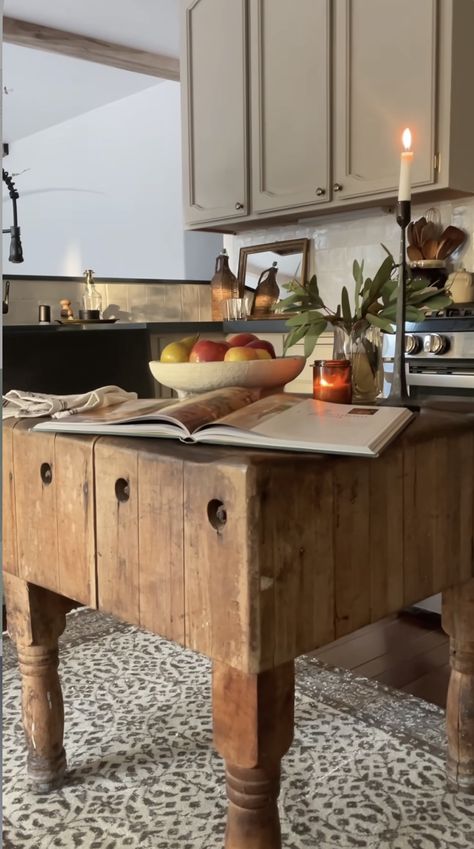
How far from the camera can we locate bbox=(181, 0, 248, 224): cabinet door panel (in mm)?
3617

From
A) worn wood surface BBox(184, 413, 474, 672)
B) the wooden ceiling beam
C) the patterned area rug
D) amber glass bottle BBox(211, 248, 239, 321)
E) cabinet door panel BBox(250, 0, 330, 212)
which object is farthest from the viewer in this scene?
the wooden ceiling beam

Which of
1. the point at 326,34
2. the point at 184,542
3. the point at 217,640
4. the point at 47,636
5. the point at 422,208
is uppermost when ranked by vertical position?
the point at 326,34

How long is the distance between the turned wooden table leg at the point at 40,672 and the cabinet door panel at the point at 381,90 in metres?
2.24

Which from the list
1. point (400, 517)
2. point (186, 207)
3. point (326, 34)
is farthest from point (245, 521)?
point (186, 207)

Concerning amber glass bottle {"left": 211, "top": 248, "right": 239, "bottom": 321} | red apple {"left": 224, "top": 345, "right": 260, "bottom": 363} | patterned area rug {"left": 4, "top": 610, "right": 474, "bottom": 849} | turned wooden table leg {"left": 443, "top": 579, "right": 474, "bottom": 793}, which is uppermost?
amber glass bottle {"left": 211, "top": 248, "right": 239, "bottom": 321}

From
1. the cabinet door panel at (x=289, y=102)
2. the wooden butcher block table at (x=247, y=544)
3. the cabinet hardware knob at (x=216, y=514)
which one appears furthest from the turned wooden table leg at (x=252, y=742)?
the cabinet door panel at (x=289, y=102)

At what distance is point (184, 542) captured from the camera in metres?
0.94

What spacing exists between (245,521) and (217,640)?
156 millimetres

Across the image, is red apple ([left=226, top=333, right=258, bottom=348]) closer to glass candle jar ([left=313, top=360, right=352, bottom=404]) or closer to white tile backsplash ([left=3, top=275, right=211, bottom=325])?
glass candle jar ([left=313, top=360, right=352, bottom=404])

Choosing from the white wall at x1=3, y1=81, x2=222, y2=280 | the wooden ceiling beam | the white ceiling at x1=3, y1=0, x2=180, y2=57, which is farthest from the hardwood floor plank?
the white wall at x1=3, y1=81, x2=222, y2=280

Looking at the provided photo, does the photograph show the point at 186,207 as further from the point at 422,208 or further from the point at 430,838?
the point at 430,838

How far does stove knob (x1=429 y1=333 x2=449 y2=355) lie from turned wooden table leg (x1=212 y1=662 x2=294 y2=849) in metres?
1.92

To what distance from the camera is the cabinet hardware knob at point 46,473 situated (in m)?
1.20

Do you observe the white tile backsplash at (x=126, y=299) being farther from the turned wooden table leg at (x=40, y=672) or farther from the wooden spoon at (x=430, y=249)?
the turned wooden table leg at (x=40, y=672)
